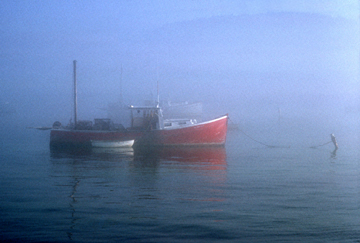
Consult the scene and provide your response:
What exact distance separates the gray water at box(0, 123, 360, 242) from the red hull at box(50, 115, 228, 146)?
10.2 meters

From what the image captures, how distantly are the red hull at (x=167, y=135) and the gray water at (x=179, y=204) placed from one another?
10163 mm

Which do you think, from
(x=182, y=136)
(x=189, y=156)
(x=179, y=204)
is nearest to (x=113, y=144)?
(x=182, y=136)

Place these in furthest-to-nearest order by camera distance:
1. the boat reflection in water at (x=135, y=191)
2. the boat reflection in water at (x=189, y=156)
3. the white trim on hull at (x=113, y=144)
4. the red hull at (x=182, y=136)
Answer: the white trim on hull at (x=113, y=144) < the red hull at (x=182, y=136) < the boat reflection in water at (x=189, y=156) < the boat reflection in water at (x=135, y=191)

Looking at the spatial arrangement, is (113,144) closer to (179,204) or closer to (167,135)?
(167,135)

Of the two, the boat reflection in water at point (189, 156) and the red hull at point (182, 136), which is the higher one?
the red hull at point (182, 136)

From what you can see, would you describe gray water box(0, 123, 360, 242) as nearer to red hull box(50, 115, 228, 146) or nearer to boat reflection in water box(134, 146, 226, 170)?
boat reflection in water box(134, 146, 226, 170)

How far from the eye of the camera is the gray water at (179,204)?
8164 mm

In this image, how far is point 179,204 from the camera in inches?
434

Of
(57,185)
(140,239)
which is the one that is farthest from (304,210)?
(57,185)

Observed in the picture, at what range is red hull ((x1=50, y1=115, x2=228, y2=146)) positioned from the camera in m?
31.0

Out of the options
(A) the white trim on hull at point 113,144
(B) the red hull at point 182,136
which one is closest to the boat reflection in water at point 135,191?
(B) the red hull at point 182,136

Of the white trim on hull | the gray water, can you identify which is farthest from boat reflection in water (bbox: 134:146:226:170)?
the gray water

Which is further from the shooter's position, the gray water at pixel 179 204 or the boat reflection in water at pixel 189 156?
the boat reflection in water at pixel 189 156

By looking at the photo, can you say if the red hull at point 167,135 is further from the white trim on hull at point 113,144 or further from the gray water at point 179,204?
the gray water at point 179,204
